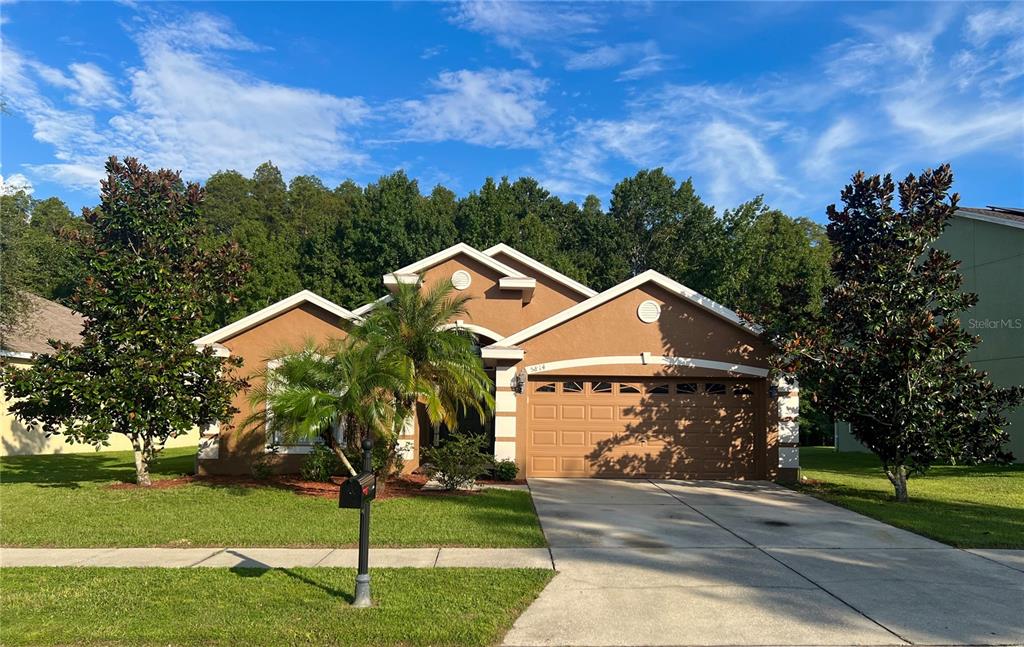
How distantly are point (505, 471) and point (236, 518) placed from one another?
583 centimetres

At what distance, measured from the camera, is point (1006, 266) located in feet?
66.6

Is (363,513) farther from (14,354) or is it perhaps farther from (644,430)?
(14,354)

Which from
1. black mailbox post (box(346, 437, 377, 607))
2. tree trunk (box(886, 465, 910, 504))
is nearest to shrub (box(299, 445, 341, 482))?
black mailbox post (box(346, 437, 377, 607))

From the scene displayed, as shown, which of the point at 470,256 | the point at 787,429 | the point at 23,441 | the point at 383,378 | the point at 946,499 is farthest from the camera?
the point at 23,441

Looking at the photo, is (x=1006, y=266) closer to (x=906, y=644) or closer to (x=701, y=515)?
(x=701, y=515)

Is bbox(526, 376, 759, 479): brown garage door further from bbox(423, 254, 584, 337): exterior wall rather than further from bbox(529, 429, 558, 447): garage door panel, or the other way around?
bbox(423, 254, 584, 337): exterior wall

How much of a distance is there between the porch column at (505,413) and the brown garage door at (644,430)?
0.56 meters

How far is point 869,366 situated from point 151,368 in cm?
1340

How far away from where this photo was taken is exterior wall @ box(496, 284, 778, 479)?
15156 mm

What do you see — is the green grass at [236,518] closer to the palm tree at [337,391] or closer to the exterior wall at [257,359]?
the palm tree at [337,391]

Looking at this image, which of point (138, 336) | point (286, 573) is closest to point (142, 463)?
point (138, 336)

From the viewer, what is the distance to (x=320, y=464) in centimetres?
1375

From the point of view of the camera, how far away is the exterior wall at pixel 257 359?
15.2 metres
